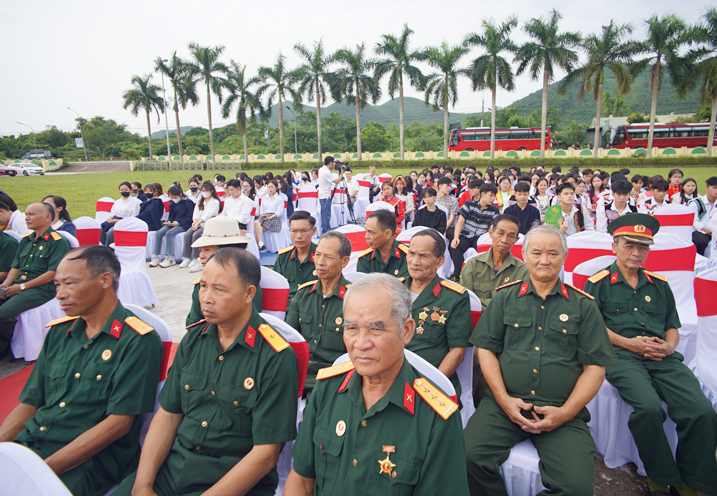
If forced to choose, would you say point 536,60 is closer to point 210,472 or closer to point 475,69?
point 475,69

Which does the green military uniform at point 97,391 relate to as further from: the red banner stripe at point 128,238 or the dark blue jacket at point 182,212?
the dark blue jacket at point 182,212

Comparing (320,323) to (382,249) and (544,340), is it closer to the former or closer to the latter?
(382,249)

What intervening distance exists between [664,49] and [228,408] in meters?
34.9

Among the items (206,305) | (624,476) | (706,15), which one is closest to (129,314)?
(206,305)

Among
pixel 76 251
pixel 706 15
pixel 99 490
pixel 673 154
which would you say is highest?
pixel 706 15

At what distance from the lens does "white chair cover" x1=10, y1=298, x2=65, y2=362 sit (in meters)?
3.84

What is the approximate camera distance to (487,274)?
11.1 feet

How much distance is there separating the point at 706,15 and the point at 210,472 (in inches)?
1416

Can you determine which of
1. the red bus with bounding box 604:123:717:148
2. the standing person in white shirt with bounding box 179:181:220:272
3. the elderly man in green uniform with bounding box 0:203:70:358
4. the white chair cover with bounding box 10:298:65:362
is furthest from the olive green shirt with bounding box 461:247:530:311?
the red bus with bounding box 604:123:717:148

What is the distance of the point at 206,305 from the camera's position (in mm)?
1803

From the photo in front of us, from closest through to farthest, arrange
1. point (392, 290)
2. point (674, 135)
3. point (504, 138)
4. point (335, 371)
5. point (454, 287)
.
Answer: point (392, 290) < point (335, 371) < point (454, 287) < point (674, 135) < point (504, 138)

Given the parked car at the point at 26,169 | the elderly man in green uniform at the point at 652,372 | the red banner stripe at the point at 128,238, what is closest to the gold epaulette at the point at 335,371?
the elderly man in green uniform at the point at 652,372

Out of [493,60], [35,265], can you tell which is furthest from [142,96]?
[35,265]

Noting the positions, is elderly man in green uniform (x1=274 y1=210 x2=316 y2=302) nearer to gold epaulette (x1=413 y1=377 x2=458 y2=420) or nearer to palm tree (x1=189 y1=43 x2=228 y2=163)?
gold epaulette (x1=413 y1=377 x2=458 y2=420)
